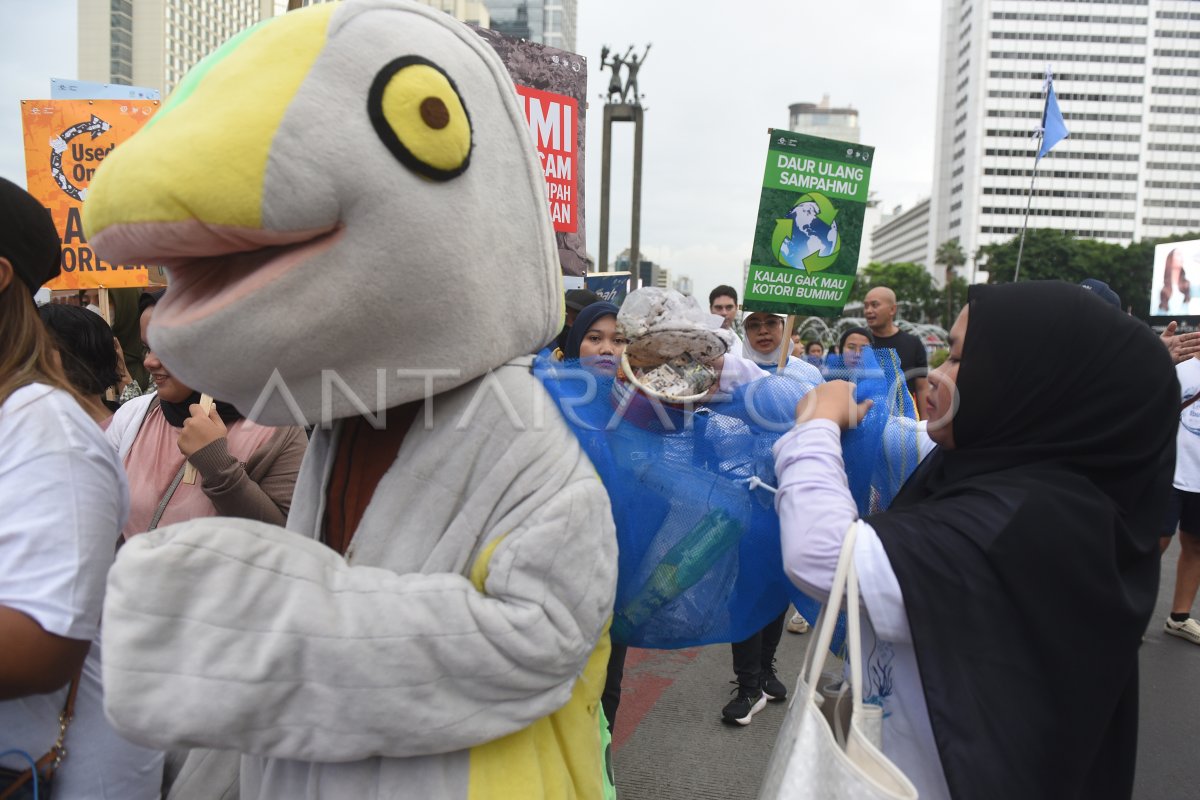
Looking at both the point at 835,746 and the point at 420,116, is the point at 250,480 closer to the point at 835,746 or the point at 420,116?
the point at 420,116

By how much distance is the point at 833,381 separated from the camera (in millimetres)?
1719

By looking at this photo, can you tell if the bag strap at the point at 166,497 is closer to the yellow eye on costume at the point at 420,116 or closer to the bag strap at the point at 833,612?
the yellow eye on costume at the point at 420,116

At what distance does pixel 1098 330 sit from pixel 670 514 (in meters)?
0.90

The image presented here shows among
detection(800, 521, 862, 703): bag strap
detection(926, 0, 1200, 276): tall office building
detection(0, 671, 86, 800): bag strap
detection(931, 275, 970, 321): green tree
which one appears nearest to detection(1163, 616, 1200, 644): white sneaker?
detection(800, 521, 862, 703): bag strap

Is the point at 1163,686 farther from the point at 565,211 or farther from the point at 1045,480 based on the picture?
the point at 565,211

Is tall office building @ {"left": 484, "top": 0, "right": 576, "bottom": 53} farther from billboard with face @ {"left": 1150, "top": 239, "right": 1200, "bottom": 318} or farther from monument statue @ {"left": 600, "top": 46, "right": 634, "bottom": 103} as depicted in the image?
billboard with face @ {"left": 1150, "top": 239, "right": 1200, "bottom": 318}

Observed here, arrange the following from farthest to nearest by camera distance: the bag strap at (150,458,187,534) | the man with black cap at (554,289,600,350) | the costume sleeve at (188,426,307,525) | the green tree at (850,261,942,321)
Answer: the green tree at (850,261,942,321)
the man with black cap at (554,289,600,350)
the bag strap at (150,458,187,534)
the costume sleeve at (188,426,307,525)

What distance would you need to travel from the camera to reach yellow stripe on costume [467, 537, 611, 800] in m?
1.24

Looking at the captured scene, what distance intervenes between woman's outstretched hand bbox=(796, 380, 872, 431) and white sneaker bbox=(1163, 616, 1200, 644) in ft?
16.0

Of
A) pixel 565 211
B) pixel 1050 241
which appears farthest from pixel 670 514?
pixel 1050 241

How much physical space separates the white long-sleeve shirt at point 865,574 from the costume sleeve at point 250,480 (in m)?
1.46

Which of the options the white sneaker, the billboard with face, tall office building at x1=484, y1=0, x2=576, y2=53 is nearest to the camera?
the white sneaker

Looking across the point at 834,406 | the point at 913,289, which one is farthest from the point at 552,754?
the point at 913,289

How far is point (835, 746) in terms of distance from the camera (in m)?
1.32
